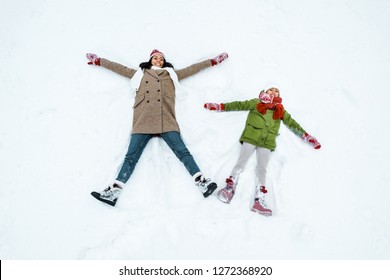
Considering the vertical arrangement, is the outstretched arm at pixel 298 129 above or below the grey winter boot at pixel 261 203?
above

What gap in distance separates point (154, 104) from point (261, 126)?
1.33 meters

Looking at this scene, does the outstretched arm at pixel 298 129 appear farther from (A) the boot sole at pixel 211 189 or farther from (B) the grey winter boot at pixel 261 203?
(A) the boot sole at pixel 211 189

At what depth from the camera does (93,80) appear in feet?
14.6

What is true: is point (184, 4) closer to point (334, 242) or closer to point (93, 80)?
point (93, 80)

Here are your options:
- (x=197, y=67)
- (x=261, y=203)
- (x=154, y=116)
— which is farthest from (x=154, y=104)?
(x=261, y=203)

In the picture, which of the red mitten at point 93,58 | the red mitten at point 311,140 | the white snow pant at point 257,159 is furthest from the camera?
the red mitten at point 93,58

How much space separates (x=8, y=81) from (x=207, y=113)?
9.33 ft

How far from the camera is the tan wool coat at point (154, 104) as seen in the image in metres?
3.82

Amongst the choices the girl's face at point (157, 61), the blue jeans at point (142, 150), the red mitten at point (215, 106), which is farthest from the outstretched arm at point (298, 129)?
the girl's face at point (157, 61)

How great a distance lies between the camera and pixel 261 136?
3824 mm

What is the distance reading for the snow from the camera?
3.43 m

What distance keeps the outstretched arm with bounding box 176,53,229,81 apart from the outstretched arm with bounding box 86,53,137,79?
631 millimetres

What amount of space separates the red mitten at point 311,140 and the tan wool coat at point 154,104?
5.37ft

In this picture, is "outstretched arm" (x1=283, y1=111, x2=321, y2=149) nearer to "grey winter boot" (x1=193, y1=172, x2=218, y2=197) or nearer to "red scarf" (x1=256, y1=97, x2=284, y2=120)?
"red scarf" (x1=256, y1=97, x2=284, y2=120)
